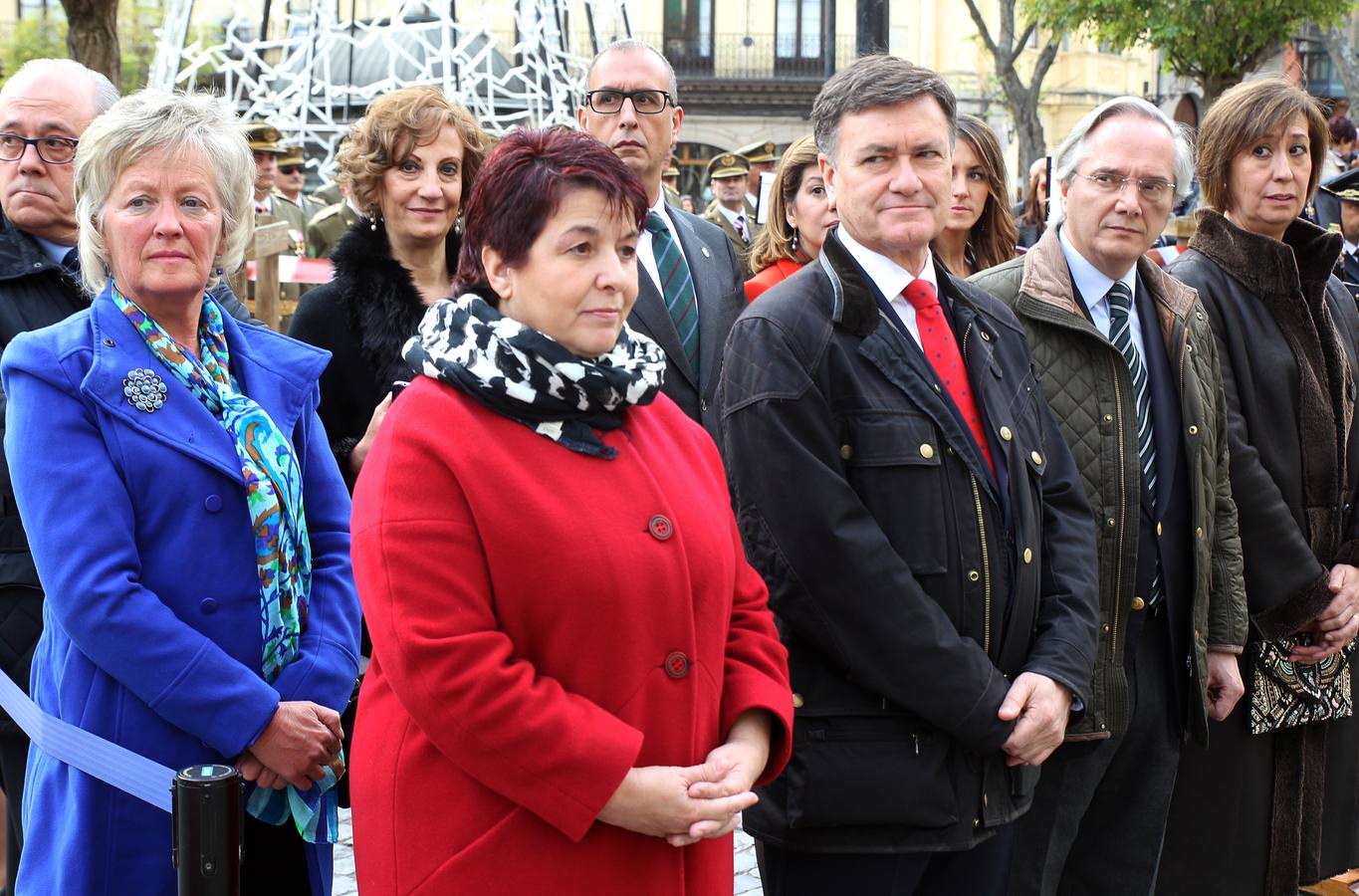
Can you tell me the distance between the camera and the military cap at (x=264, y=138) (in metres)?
10.2

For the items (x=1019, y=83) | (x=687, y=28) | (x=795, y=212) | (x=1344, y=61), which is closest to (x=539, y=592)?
(x=795, y=212)

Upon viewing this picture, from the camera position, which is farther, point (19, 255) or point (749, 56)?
point (749, 56)

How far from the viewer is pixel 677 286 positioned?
4.24 metres

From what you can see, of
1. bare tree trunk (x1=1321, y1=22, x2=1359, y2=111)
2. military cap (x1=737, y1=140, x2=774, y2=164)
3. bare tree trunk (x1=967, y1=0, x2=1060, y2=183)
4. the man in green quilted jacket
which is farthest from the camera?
bare tree trunk (x1=967, y1=0, x2=1060, y2=183)

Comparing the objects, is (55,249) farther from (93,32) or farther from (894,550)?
(93,32)

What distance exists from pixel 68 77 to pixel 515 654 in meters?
2.26

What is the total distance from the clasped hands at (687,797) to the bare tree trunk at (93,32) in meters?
11.2

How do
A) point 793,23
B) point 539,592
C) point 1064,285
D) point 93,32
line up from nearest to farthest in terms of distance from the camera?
point 539,592
point 1064,285
point 93,32
point 793,23

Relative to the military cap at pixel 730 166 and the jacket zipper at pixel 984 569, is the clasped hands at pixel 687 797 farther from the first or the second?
the military cap at pixel 730 166

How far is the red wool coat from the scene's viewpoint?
8.00 feet

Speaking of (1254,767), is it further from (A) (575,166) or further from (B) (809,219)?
(A) (575,166)

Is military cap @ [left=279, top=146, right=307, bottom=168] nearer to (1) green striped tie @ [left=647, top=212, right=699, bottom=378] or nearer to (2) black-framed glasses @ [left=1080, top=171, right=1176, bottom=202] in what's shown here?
(1) green striped tie @ [left=647, top=212, right=699, bottom=378]

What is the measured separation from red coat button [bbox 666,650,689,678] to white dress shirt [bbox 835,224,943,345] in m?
1.08

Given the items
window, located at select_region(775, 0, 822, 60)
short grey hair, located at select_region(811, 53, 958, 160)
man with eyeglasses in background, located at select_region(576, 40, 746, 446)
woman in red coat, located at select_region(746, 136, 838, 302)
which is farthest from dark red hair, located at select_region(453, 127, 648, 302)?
window, located at select_region(775, 0, 822, 60)
